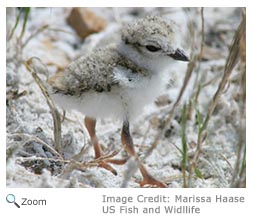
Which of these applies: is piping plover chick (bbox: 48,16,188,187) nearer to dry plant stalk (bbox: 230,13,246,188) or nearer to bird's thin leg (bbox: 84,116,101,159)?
bird's thin leg (bbox: 84,116,101,159)

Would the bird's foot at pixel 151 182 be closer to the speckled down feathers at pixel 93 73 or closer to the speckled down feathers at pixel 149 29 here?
the speckled down feathers at pixel 93 73

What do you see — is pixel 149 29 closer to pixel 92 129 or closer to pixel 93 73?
pixel 93 73

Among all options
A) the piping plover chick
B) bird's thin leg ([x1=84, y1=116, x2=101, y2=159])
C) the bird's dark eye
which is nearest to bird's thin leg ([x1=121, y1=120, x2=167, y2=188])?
the piping plover chick

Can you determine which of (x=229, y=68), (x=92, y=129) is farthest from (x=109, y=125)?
(x=229, y=68)

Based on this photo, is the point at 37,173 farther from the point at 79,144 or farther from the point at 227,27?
the point at 227,27
